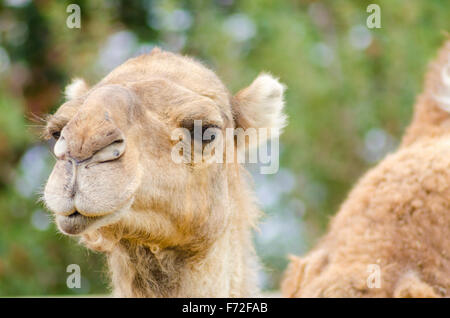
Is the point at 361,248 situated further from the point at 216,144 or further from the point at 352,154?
the point at 352,154

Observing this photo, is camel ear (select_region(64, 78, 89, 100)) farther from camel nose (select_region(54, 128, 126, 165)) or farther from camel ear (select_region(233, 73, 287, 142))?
camel nose (select_region(54, 128, 126, 165))

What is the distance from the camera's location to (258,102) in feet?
16.2

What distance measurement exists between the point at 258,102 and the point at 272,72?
8.19 m

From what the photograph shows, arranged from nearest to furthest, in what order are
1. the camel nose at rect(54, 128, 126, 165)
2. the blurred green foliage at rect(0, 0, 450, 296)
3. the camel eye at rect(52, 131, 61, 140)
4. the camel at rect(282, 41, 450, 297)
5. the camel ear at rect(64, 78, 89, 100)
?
the camel nose at rect(54, 128, 126, 165), the camel eye at rect(52, 131, 61, 140), the camel at rect(282, 41, 450, 297), the camel ear at rect(64, 78, 89, 100), the blurred green foliage at rect(0, 0, 450, 296)

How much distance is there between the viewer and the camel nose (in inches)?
129

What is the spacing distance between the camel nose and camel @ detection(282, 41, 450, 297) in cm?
187

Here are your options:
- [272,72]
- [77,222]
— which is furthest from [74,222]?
[272,72]

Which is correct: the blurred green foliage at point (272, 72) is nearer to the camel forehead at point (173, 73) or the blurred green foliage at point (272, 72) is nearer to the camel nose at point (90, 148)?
the camel forehead at point (173, 73)

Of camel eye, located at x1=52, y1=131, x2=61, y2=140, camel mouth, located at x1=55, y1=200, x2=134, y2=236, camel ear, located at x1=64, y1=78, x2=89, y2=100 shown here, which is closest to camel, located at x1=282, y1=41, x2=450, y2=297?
camel mouth, located at x1=55, y1=200, x2=134, y2=236

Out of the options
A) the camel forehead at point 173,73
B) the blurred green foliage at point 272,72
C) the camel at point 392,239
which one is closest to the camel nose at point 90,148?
the camel forehead at point 173,73

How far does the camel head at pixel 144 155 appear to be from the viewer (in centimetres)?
330

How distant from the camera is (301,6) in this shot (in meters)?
15.2

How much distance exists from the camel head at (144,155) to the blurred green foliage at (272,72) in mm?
7612

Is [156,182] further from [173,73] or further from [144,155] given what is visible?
[173,73]
